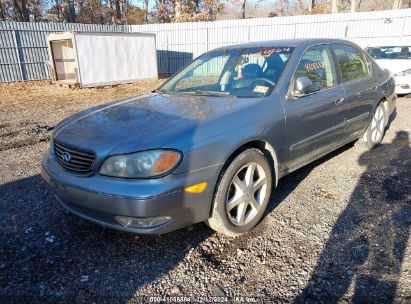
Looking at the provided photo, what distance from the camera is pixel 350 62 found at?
4293 mm

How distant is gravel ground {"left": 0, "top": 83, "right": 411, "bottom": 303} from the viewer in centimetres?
231

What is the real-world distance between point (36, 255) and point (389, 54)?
10379 millimetres

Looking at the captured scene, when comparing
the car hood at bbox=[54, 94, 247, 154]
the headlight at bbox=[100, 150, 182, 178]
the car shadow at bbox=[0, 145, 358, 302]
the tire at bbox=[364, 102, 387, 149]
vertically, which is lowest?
the car shadow at bbox=[0, 145, 358, 302]

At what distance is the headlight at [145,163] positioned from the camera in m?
2.30

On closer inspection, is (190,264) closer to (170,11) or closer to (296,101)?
(296,101)

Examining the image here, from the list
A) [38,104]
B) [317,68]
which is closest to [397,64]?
[317,68]

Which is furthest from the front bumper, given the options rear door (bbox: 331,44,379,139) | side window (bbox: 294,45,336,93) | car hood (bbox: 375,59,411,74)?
car hood (bbox: 375,59,411,74)

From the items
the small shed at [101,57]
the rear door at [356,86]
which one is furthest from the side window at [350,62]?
the small shed at [101,57]

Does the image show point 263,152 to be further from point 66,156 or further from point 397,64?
point 397,64

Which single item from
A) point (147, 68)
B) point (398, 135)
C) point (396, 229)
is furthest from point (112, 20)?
point (396, 229)

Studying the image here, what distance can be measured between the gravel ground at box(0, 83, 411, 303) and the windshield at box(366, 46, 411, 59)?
273 inches

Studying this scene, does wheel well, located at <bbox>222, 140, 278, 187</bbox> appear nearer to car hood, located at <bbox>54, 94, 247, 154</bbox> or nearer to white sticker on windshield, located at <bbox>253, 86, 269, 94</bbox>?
car hood, located at <bbox>54, 94, 247, 154</bbox>

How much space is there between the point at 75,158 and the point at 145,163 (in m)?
0.64

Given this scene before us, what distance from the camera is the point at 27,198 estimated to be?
3.71m
